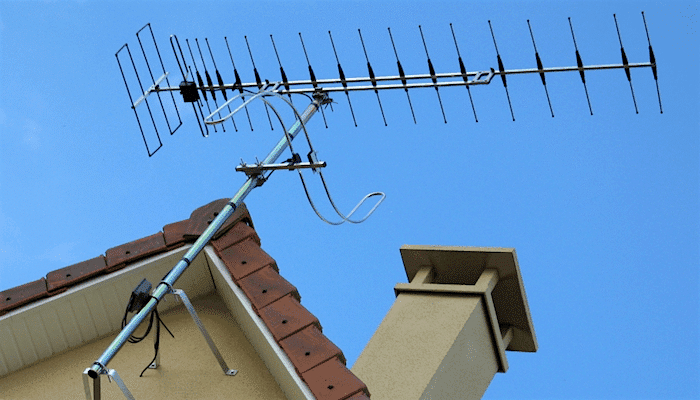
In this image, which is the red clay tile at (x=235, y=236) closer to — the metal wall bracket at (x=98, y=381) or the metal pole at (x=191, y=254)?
the metal pole at (x=191, y=254)

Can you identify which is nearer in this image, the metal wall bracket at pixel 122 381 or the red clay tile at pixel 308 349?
the metal wall bracket at pixel 122 381

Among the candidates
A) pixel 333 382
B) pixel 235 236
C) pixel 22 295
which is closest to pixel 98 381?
pixel 333 382

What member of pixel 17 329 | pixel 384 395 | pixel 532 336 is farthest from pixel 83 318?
pixel 532 336

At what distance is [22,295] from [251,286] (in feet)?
12.1

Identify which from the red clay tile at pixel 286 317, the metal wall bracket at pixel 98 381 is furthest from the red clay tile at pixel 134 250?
the metal wall bracket at pixel 98 381

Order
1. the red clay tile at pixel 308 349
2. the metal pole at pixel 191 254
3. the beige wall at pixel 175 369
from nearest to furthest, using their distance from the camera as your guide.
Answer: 1. the metal pole at pixel 191 254
2. the red clay tile at pixel 308 349
3. the beige wall at pixel 175 369

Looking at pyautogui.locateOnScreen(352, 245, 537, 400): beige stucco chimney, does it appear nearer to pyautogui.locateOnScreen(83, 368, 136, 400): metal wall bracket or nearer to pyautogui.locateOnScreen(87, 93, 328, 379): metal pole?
pyautogui.locateOnScreen(87, 93, 328, 379): metal pole

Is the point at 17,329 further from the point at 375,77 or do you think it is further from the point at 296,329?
the point at 375,77

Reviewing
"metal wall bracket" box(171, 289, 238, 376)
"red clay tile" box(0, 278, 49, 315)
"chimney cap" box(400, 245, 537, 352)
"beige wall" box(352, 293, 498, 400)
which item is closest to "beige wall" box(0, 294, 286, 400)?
"metal wall bracket" box(171, 289, 238, 376)

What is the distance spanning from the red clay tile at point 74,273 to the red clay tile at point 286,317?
317cm

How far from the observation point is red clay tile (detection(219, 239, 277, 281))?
54.4 feet

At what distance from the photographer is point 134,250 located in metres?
17.4

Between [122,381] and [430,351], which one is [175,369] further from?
[430,351]

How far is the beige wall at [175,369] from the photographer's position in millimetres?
15477
